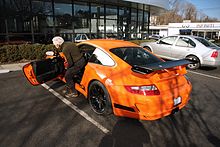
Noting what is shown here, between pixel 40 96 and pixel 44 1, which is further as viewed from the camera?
pixel 44 1

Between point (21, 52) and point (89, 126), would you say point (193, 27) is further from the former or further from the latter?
point (89, 126)

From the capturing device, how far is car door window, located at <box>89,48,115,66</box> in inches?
138

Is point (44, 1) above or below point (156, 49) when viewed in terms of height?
above

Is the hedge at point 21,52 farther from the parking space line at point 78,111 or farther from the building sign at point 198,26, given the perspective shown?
the building sign at point 198,26

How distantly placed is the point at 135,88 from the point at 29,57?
849 cm

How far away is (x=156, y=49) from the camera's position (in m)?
9.34

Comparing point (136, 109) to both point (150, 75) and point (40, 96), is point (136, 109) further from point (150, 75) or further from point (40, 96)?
point (40, 96)

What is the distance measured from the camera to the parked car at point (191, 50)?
24.4 ft

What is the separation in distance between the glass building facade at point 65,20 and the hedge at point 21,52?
2.18m

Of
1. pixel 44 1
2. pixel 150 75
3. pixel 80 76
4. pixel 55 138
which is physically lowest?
pixel 55 138

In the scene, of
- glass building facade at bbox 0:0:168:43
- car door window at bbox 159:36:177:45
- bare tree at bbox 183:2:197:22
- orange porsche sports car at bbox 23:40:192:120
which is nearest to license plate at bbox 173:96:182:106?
orange porsche sports car at bbox 23:40:192:120

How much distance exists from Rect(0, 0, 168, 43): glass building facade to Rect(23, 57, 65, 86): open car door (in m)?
7.84

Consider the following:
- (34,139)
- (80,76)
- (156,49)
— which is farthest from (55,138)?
(156,49)

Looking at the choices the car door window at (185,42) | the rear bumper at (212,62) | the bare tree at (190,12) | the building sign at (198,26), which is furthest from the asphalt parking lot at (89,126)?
the bare tree at (190,12)
